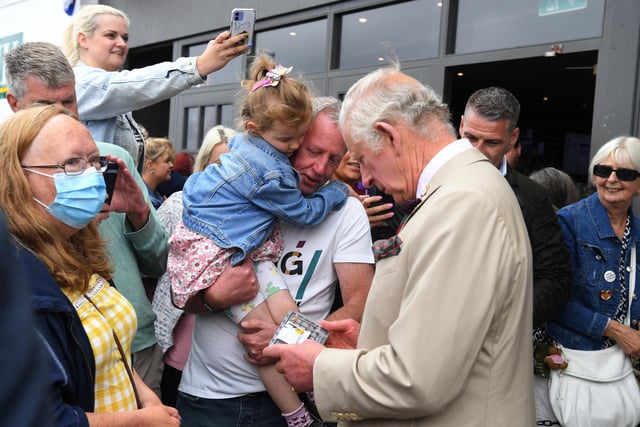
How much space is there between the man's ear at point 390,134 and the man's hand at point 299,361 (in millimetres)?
615

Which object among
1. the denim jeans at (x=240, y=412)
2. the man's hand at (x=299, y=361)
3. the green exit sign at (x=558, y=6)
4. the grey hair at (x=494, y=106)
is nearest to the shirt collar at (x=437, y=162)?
the man's hand at (x=299, y=361)

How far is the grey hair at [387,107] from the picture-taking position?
1.75 meters

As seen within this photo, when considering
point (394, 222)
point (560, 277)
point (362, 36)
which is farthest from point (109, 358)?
point (362, 36)

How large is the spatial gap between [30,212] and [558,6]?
174 inches

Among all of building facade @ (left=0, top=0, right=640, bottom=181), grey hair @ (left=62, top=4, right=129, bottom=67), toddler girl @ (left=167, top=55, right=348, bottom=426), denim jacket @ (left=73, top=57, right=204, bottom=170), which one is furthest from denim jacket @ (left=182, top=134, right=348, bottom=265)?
grey hair @ (left=62, top=4, right=129, bottom=67)

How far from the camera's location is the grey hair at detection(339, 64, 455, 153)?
68.9 inches

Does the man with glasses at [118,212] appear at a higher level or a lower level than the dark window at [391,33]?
lower

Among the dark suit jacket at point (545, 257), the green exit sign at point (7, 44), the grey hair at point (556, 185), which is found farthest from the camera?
the green exit sign at point (7, 44)

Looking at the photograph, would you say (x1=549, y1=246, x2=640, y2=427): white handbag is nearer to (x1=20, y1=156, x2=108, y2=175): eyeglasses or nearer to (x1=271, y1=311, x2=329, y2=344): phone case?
(x1=271, y1=311, x2=329, y2=344): phone case

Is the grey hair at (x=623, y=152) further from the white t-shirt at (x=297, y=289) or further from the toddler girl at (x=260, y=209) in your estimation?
the toddler girl at (x=260, y=209)

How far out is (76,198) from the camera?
184 centimetres

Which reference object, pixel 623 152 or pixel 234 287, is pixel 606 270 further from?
pixel 234 287

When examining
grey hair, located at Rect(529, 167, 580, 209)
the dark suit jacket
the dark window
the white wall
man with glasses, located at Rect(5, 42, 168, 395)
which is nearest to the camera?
man with glasses, located at Rect(5, 42, 168, 395)

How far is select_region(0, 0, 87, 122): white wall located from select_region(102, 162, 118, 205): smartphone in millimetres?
7267
